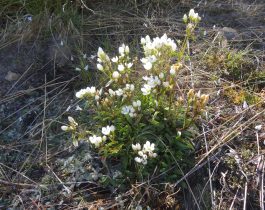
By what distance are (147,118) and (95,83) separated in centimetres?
64

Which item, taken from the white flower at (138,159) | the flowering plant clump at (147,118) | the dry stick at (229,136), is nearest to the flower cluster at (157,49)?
the flowering plant clump at (147,118)

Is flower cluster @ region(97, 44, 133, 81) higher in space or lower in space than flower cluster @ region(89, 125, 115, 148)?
higher

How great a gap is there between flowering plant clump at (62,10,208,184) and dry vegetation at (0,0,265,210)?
105 mm

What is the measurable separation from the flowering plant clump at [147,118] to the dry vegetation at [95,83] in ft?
0.35

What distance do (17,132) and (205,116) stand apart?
1.19 m

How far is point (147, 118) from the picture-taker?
2.40m

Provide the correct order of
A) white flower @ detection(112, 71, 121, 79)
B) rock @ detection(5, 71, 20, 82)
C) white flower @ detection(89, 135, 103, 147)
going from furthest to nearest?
rock @ detection(5, 71, 20, 82) → white flower @ detection(112, 71, 121, 79) → white flower @ detection(89, 135, 103, 147)

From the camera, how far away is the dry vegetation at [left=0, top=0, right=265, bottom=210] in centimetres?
232

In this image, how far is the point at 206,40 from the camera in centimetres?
321

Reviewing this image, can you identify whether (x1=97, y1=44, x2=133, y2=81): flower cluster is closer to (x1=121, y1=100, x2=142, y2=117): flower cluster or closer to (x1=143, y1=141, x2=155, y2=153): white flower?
(x1=121, y1=100, x2=142, y2=117): flower cluster

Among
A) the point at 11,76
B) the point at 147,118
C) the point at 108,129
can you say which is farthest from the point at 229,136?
the point at 11,76

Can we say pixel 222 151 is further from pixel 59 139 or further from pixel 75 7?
pixel 75 7

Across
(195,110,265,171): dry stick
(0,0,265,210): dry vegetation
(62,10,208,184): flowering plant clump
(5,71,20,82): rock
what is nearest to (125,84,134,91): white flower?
(62,10,208,184): flowering plant clump

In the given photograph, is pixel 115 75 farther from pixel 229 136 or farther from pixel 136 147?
pixel 229 136
